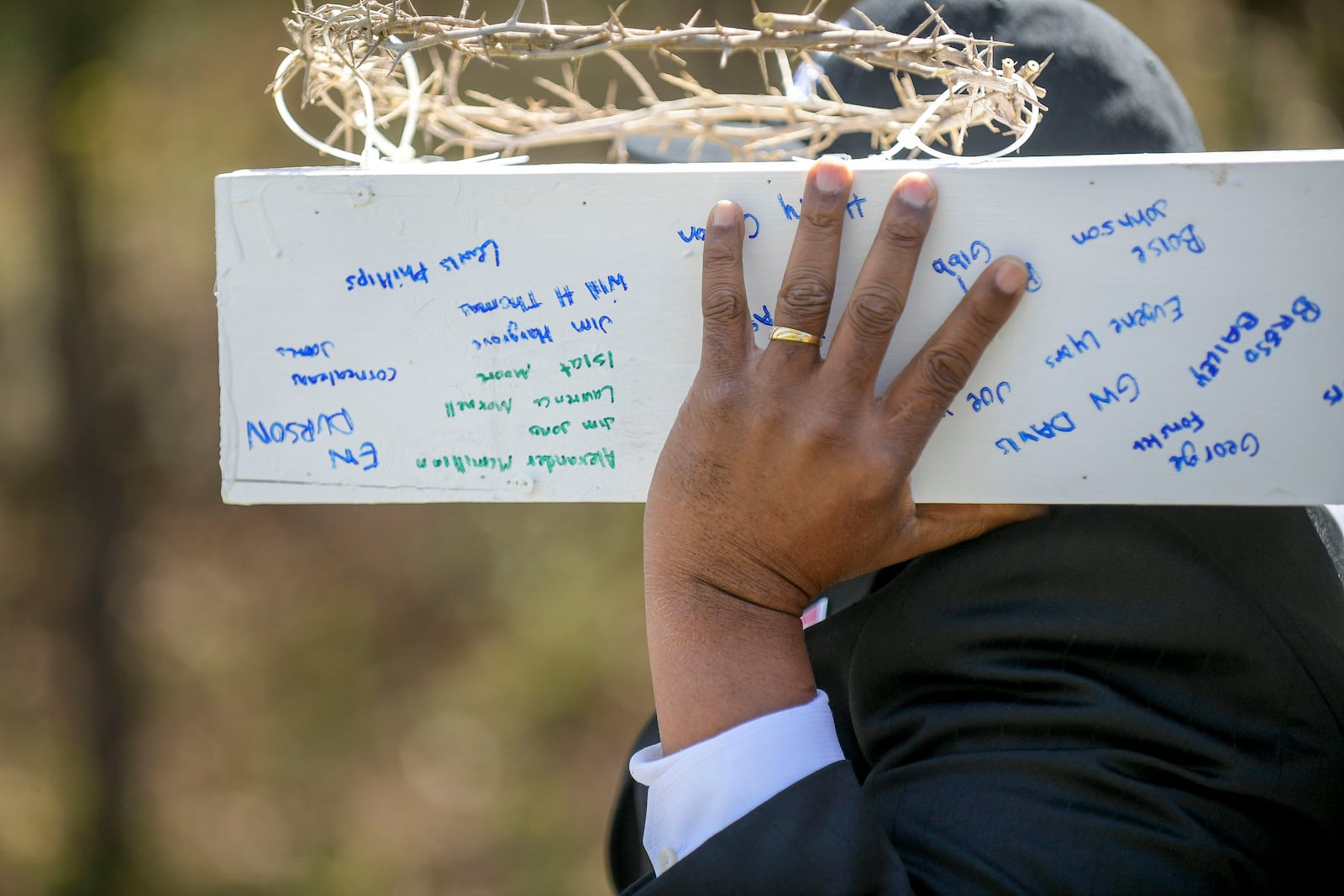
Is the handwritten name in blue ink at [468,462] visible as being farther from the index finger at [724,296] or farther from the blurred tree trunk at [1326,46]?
the blurred tree trunk at [1326,46]

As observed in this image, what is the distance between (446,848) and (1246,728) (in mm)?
2577

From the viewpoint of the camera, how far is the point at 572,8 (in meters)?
2.86

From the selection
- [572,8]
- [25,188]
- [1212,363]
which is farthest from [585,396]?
[25,188]

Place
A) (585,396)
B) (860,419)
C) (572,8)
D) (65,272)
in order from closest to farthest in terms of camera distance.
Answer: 1. (860,419)
2. (585,396)
3. (65,272)
4. (572,8)

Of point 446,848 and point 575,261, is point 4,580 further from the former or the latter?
point 575,261

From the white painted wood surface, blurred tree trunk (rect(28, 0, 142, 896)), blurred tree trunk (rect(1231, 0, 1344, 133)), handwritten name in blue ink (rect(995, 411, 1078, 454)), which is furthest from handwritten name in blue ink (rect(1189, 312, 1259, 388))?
blurred tree trunk (rect(28, 0, 142, 896))

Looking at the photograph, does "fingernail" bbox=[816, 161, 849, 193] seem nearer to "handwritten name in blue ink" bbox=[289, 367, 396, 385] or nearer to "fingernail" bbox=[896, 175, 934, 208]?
"fingernail" bbox=[896, 175, 934, 208]

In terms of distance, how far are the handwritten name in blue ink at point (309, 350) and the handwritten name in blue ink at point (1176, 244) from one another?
0.73 metres

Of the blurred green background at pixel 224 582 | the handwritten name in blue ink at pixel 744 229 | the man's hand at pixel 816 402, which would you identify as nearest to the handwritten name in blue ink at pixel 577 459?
the man's hand at pixel 816 402

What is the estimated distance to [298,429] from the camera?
948 millimetres

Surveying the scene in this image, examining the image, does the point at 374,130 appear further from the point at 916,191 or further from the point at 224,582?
the point at 224,582

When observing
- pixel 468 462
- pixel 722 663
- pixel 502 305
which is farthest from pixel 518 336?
pixel 722 663

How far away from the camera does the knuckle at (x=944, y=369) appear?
0.78 meters

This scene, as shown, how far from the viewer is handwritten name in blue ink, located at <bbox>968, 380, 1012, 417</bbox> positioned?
2.73ft
